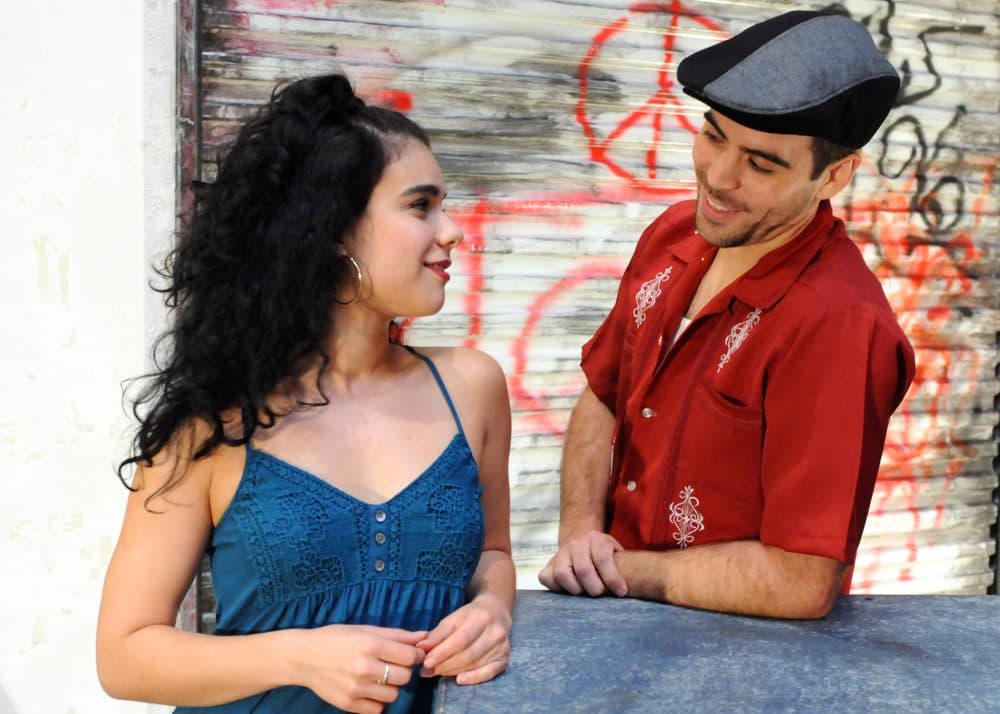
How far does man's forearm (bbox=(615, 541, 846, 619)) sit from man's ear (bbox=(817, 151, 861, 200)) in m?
0.77

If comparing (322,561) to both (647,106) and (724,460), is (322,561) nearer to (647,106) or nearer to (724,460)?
(724,460)

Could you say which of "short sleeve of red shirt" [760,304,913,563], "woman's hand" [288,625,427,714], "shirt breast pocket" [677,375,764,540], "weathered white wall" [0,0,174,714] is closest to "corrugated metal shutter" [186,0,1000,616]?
"weathered white wall" [0,0,174,714]

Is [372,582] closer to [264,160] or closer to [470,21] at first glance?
[264,160]

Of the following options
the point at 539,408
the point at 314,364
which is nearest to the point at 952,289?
the point at 539,408

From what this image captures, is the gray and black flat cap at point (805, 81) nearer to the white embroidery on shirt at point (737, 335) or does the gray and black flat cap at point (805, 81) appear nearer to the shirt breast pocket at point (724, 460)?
the white embroidery on shirt at point (737, 335)

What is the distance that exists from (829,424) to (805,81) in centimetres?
68

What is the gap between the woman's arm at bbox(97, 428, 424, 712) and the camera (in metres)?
1.77

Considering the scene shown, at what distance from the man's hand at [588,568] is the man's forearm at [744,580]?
0.17 ft

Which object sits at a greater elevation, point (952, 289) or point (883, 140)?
point (883, 140)

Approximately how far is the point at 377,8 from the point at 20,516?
218 cm

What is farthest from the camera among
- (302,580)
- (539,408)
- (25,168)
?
(539,408)

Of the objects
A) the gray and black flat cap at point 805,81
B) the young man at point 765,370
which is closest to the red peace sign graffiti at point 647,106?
the young man at point 765,370

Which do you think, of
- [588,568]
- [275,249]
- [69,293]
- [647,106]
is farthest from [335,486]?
[647,106]

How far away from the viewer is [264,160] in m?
2.09
